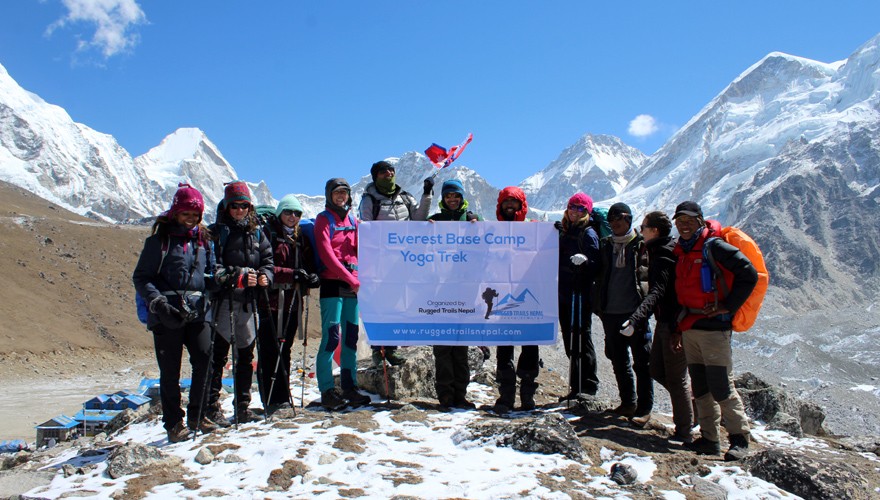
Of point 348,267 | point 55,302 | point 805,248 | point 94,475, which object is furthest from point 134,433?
point 805,248

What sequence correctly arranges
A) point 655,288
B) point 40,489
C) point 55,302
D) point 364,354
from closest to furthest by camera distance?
1. point 40,489
2. point 655,288
3. point 364,354
4. point 55,302

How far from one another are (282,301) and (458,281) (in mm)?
2124

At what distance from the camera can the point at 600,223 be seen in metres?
7.07

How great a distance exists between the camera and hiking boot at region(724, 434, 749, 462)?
5363 mm

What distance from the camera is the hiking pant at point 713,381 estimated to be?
5.47 m

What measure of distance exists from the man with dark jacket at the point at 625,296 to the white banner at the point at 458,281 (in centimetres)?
77

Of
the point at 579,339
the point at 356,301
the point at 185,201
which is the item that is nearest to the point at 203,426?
the point at 356,301

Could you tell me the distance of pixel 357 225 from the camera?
7.09m

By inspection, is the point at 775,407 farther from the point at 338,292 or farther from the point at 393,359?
the point at 338,292

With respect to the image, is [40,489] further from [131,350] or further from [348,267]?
[131,350]

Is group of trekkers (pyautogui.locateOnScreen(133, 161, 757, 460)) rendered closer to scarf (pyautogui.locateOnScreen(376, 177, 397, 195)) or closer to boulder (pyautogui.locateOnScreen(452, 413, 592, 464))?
scarf (pyautogui.locateOnScreen(376, 177, 397, 195))

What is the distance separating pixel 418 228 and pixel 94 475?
4.04m

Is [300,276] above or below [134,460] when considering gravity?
above

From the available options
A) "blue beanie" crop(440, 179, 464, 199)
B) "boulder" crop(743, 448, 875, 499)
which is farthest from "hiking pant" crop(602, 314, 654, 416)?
"blue beanie" crop(440, 179, 464, 199)
